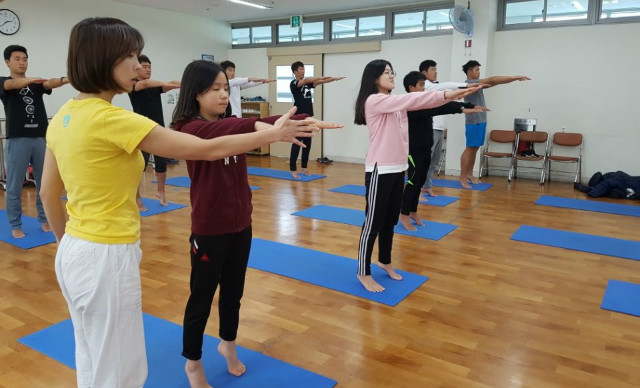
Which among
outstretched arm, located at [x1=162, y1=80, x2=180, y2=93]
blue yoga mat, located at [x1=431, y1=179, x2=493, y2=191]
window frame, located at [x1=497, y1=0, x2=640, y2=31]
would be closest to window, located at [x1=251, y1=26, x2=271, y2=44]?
window frame, located at [x1=497, y1=0, x2=640, y2=31]

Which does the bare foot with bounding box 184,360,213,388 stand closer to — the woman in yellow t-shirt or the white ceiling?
the woman in yellow t-shirt

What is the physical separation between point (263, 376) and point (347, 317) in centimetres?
75

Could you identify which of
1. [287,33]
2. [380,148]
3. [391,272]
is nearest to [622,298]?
[391,272]

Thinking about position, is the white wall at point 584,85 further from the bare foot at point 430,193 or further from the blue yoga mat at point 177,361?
the blue yoga mat at point 177,361

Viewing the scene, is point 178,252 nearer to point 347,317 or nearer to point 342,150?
point 347,317

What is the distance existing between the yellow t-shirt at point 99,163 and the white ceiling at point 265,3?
722 centimetres

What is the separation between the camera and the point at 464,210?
5.28 meters

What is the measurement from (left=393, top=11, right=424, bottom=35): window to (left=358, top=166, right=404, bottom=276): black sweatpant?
19.0 feet

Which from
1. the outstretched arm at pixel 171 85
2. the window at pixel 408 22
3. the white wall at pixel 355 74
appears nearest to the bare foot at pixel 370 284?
the outstretched arm at pixel 171 85

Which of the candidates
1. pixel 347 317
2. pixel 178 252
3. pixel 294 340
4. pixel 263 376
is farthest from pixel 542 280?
pixel 178 252

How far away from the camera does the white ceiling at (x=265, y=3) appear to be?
788 centimetres

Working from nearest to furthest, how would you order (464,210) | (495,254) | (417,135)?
(495,254), (417,135), (464,210)

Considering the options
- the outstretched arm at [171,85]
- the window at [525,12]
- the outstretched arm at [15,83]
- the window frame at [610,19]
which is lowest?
the outstretched arm at [15,83]

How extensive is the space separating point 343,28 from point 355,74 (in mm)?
986
